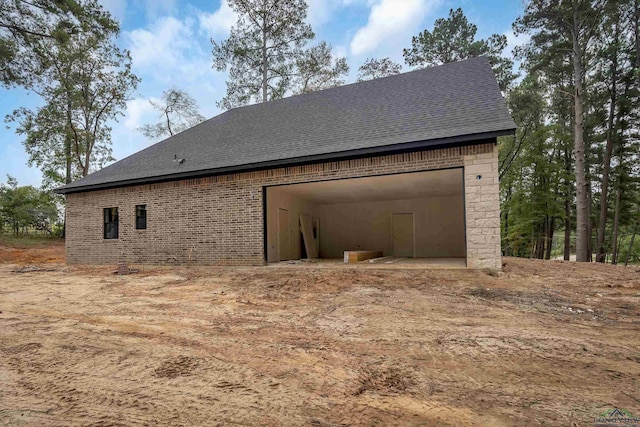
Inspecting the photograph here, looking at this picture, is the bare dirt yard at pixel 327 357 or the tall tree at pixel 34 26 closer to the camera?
the bare dirt yard at pixel 327 357

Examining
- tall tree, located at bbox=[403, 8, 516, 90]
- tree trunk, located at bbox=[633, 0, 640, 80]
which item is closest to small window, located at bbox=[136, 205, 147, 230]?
tall tree, located at bbox=[403, 8, 516, 90]

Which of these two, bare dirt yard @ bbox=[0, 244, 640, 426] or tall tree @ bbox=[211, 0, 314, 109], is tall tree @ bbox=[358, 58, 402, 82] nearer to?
tall tree @ bbox=[211, 0, 314, 109]

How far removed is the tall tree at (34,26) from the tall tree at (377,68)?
1622 cm

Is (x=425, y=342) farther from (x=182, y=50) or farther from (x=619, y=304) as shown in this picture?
(x=182, y=50)

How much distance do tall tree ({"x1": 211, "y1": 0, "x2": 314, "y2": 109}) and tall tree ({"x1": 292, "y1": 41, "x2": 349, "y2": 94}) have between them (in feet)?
2.11

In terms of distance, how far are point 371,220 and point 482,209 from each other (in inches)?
338

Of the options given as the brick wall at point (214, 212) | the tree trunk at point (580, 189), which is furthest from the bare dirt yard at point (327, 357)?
the tree trunk at point (580, 189)

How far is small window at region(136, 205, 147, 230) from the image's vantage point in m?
11.7

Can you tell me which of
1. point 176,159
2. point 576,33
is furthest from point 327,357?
point 576,33

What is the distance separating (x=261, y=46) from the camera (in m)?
22.4

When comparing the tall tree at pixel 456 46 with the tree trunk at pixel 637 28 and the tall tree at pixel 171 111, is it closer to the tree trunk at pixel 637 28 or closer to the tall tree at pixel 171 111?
the tree trunk at pixel 637 28

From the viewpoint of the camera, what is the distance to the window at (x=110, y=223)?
12352 mm

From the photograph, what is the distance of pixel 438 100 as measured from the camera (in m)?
10.1

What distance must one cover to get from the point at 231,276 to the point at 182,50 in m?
10.2
